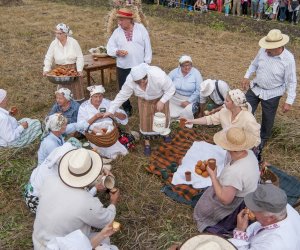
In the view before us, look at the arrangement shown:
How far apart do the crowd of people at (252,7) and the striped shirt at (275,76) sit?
32.3ft

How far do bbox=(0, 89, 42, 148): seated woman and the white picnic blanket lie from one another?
2.47 m

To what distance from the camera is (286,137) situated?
581cm

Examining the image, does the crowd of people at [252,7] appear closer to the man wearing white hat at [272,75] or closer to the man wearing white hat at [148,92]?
the man wearing white hat at [272,75]

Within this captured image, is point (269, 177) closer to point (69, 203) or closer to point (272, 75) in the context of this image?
point (272, 75)

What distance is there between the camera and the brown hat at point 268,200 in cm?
262

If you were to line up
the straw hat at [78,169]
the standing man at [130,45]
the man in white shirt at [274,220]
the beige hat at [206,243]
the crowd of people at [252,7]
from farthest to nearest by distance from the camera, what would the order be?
the crowd of people at [252,7], the standing man at [130,45], the straw hat at [78,169], the man in white shirt at [274,220], the beige hat at [206,243]

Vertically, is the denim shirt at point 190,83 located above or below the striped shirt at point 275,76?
below

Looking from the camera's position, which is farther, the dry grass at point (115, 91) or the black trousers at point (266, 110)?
the black trousers at point (266, 110)

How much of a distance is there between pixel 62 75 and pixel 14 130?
144 centimetres

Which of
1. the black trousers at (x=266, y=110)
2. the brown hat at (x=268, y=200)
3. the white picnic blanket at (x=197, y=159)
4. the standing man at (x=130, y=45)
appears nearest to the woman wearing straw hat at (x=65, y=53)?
the standing man at (x=130, y=45)

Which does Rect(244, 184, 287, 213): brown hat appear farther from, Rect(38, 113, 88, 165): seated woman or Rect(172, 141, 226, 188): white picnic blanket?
Rect(38, 113, 88, 165): seated woman

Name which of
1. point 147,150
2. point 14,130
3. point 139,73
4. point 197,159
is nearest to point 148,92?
point 139,73

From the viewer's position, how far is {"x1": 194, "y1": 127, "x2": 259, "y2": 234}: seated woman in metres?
3.54

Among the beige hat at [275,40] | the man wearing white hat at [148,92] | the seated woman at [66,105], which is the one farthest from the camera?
the seated woman at [66,105]
